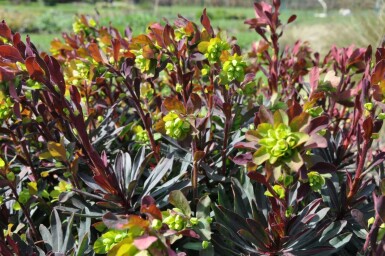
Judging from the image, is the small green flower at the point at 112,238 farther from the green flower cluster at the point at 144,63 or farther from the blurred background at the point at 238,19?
the blurred background at the point at 238,19

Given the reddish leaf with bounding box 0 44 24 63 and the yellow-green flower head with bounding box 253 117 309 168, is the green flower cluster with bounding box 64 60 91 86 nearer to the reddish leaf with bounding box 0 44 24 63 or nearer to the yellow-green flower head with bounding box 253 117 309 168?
the reddish leaf with bounding box 0 44 24 63

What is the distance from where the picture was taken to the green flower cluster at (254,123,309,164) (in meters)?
0.71

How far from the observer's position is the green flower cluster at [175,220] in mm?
786

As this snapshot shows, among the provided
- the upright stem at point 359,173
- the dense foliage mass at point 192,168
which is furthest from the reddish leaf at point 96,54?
the upright stem at point 359,173

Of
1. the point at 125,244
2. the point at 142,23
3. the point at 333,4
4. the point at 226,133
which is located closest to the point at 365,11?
the point at 226,133

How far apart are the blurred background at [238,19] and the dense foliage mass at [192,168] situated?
0.33 meters

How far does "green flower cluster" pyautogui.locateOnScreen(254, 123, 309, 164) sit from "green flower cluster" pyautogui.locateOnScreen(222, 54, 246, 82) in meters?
0.33

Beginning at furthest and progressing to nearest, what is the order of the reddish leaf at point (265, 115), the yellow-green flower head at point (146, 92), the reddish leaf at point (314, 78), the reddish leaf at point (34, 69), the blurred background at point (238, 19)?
the blurred background at point (238, 19) → the yellow-green flower head at point (146, 92) → the reddish leaf at point (314, 78) → the reddish leaf at point (34, 69) → the reddish leaf at point (265, 115)

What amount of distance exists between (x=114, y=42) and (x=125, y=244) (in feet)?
2.31

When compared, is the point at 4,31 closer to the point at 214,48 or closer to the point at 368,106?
the point at 214,48

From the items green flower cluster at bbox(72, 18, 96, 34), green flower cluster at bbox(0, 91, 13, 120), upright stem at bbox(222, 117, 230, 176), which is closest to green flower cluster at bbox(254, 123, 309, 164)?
upright stem at bbox(222, 117, 230, 176)

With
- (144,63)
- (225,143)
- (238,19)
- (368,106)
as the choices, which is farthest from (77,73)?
(238,19)

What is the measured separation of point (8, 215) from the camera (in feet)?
4.05

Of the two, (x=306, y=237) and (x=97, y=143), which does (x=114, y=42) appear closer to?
(x=97, y=143)
